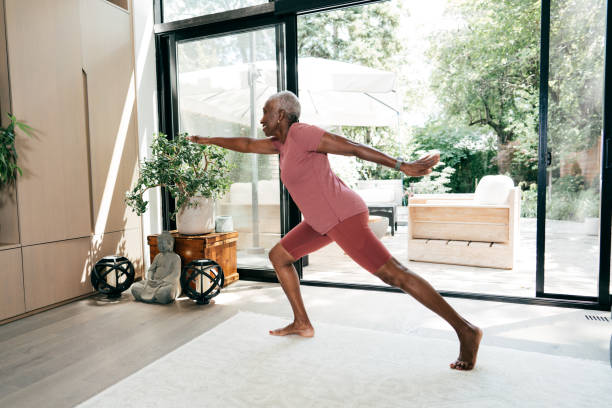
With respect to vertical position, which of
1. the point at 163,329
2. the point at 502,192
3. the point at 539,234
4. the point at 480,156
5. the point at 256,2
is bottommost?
the point at 163,329

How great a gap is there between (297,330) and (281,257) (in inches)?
17.4

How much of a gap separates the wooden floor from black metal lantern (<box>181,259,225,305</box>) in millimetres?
89

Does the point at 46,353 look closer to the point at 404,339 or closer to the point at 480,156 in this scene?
the point at 404,339

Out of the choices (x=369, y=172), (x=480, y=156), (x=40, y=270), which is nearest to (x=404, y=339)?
(x=40, y=270)

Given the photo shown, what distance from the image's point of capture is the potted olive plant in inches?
122

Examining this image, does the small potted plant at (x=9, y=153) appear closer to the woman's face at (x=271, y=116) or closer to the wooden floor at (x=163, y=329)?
the wooden floor at (x=163, y=329)

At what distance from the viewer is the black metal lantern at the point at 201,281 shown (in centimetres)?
287

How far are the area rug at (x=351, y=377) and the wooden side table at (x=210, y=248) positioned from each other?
1092 millimetres

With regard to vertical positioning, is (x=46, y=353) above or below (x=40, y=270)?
below

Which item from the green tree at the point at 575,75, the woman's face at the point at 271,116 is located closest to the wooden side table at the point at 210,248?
the woman's face at the point at 271,116

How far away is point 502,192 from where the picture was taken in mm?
4102

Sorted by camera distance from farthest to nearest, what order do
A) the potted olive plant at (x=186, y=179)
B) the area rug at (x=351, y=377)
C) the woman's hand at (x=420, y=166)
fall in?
the potted olive plant at (x=186, y=179)
the woman's hand at (x=420, y=166)
the area rug at (x=351, y=377)

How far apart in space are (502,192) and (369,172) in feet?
16.3

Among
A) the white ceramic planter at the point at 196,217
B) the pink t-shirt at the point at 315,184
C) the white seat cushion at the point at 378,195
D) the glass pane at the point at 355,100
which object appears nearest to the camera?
the pink t-shirt at the point at 315,184
